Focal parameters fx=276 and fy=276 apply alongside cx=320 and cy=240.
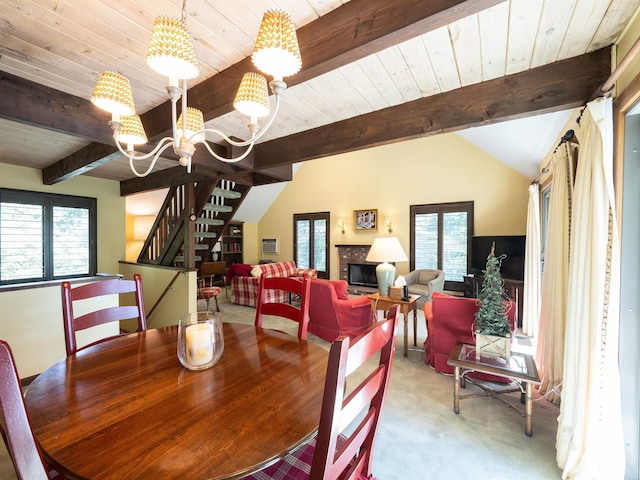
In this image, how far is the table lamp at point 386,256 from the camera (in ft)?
10.4

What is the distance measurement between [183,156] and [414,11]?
1.27m

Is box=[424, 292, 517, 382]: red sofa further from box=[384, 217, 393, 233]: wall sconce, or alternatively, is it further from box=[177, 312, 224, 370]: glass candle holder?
box=[384, 217, 393, 233]: wall sconce

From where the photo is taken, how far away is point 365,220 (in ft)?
23.1

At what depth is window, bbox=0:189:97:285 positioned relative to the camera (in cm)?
370

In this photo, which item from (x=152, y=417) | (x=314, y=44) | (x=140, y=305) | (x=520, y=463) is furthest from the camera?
(x=140, y=305)

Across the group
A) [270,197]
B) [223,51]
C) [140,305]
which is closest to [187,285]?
[140,305]

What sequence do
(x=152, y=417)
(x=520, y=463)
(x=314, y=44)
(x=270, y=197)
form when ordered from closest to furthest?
1. (x=152, y=417)
2. (x=314, y=44)
3. (x=520, y=463)
4. (x=270, y=197)

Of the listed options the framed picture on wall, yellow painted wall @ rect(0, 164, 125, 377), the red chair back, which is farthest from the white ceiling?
yellow painted wall @ rect(0, 164, 125, 377)

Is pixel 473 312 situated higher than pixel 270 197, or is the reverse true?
pixel 270 197

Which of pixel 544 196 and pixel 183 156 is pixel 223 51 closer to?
pixel 183 156

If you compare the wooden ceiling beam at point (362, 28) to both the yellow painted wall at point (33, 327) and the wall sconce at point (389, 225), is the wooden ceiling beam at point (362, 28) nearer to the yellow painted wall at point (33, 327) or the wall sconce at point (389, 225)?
the yellow painted wall at point (33, 327)

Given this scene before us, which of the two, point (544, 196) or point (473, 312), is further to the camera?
point (544, 196)

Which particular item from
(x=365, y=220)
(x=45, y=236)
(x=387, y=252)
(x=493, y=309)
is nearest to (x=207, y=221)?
(x=45, y=236)

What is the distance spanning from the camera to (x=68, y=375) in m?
1.10
